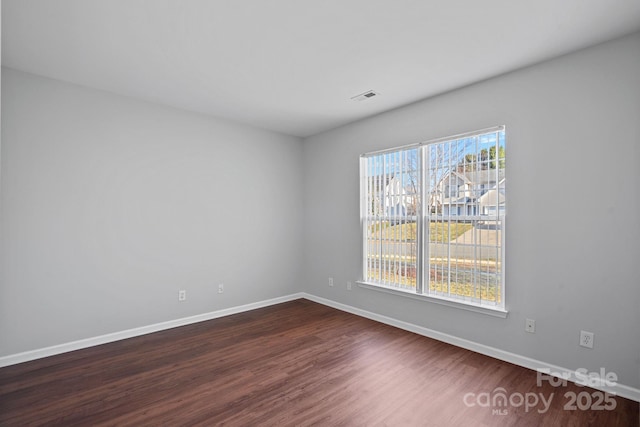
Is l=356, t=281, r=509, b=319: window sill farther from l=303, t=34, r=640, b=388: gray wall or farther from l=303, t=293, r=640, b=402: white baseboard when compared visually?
l=303, t=293, r=640, b=402: white baseboard

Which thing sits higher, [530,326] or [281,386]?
[530,326]

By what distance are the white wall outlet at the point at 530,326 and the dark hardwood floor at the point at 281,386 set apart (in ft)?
1.15

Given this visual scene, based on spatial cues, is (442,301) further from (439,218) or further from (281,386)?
(281,386)

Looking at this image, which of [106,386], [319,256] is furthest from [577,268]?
[106,386]

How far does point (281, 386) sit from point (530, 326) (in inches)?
88.0

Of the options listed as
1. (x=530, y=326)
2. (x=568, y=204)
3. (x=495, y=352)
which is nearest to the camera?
(x=568, y=204)

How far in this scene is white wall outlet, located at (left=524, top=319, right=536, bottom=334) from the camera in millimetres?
2661

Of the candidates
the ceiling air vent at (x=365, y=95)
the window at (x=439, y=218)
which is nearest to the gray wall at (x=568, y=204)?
the window at (x=439, y=218)

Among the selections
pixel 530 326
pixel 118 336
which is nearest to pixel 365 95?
pixel 530 326

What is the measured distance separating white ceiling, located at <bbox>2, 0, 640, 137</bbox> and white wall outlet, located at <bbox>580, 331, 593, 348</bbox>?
229 cm

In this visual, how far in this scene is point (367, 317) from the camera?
4.06 m

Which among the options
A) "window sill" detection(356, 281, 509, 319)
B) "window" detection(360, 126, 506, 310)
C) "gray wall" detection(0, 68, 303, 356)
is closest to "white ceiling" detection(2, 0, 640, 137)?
"gray wall" detection(0, 68, 303, 356)

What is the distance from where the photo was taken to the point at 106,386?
7.93ft

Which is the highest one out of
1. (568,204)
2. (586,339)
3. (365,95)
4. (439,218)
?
(365,95)
